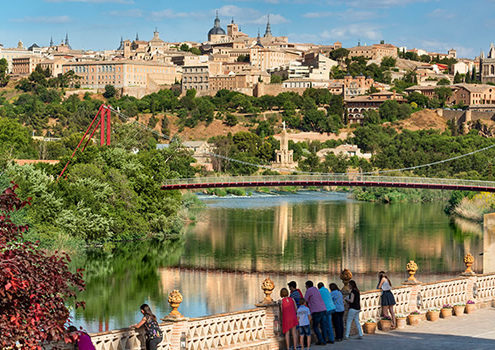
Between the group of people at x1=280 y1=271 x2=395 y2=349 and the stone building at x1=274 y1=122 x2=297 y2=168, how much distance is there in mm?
69173

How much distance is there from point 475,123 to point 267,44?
46599 mm

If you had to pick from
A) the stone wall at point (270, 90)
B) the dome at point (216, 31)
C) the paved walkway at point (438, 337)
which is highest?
the dome at point (216, 31)

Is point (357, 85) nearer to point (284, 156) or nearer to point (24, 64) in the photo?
point (284, 156)

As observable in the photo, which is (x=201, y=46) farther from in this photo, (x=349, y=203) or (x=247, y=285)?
(x=247, y=285)

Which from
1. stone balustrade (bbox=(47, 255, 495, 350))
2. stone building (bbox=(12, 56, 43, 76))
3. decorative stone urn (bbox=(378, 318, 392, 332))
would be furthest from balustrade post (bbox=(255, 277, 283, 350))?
stone building (bbox=(12, 56, 43, 76))

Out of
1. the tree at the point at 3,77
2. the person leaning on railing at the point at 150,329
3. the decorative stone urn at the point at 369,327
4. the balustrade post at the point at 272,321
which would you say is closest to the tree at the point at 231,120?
the tree at the point at 3,77

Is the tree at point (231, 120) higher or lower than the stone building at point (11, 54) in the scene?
lower

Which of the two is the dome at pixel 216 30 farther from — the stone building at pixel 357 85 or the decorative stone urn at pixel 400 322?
the decorative stone urn at pixel 400 322

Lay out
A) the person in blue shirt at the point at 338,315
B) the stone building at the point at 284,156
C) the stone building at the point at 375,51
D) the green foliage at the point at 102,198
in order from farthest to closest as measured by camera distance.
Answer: the stone building at the point at 375,51
the stone building at the point at 284,156
the green foliage at the point at 102,198
the person in blue shirt at the point at 338,315

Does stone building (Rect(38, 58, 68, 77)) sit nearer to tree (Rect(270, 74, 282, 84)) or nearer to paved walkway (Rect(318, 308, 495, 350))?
tree (Rect(270, 74, 282, 84))

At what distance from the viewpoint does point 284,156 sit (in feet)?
273

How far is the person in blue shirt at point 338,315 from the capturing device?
1231 cm

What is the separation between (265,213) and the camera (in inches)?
1941

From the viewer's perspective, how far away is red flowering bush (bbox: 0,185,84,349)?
23.4ft
